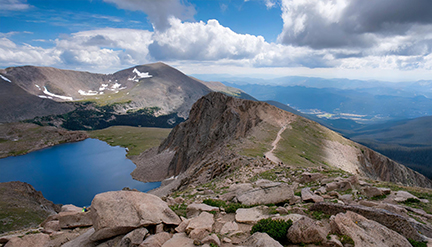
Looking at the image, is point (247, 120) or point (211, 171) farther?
point (247, 120)

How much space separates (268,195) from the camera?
17.0 metres

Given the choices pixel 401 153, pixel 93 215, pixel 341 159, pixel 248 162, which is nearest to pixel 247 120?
pixel 341 159

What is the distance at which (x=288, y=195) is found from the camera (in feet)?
54.3

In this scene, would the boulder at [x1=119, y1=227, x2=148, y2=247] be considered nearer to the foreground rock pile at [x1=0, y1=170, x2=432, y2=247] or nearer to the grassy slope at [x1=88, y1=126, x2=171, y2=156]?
the foreground rock pile at [x1=0, y1=170, x2=432, y2=247]

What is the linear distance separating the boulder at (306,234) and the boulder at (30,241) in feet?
56.2

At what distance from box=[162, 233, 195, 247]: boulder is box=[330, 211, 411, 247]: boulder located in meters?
7.39

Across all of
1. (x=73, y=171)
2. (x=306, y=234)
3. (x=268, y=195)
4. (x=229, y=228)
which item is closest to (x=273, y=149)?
(x=268, y=195)

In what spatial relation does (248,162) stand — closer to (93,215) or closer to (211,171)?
(211,171)

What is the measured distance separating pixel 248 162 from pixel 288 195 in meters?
18.9

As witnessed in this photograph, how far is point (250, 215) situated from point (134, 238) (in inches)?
280

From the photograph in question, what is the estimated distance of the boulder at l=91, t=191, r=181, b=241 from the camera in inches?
483

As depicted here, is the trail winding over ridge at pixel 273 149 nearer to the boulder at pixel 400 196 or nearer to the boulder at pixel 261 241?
the boulder at pixel 400 196

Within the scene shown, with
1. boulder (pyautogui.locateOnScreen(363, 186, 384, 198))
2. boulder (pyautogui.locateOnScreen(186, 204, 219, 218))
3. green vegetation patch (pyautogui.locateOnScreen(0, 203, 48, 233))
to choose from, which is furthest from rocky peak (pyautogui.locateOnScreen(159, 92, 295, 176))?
boulder (pyautogui.locateOnScreen(186, 204, 219, 218))

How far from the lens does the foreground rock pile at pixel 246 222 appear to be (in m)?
10.1
